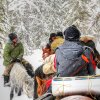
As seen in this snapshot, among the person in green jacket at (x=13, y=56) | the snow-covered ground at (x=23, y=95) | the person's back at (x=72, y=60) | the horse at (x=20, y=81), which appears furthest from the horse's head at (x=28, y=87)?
the person's back at (x=72, y=60)

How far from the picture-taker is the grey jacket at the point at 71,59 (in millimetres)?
7750

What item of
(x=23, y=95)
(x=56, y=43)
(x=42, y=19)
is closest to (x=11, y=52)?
(x=23, y=95)

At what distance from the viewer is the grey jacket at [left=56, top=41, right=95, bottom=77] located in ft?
25.4

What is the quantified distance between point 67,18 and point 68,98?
977 inches

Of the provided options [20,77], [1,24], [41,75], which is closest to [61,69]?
[41,75]

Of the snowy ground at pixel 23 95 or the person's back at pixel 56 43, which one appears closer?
the person's back at pixel 56 43

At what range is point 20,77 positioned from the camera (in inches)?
627

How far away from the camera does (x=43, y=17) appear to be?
32219 millimetres

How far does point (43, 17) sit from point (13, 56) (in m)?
15.3

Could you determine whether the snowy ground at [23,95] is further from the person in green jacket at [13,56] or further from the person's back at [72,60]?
the person's back at [72,60]

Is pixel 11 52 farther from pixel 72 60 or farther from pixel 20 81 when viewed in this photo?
pixel 72 60

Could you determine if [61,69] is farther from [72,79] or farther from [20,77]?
[20,77]

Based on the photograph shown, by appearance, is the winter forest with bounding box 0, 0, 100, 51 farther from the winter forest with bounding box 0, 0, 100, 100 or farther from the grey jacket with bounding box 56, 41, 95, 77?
the grey jacket with bounding box 56, 41, 95, 77

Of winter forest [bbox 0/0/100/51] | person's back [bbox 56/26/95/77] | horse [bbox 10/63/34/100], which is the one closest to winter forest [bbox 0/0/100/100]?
winter forest [bbox 0/0/100/51]
